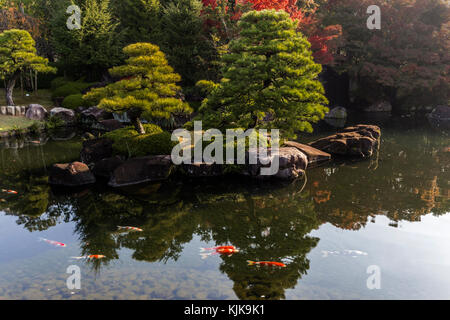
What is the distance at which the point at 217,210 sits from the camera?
35.9 ft

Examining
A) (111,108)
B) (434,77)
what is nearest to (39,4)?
(111,108)

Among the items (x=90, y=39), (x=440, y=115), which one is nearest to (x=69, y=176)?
(x=90, y=39)

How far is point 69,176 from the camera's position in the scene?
523 inches

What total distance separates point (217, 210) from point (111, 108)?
20.6 feet

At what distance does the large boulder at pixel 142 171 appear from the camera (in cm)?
1341

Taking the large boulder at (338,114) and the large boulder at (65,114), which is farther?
the large boulder at (338,114)

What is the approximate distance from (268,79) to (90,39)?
22.0 meters

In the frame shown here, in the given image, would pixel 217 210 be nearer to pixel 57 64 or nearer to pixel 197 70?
pixel 197 70

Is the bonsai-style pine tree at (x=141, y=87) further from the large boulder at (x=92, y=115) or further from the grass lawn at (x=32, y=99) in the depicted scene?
the grass lawn at (x=32, y=99)

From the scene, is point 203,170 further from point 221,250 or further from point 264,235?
point 221,250

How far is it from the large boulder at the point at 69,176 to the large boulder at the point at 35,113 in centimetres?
1358

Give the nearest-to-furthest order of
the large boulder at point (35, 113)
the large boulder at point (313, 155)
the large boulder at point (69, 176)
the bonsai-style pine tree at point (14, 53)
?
the large boulder at point (69, 176) → the large boulder at point (313, 155) → the bonsai-style pine tree at point (14, 53) → the large boulder at point (35, 113)

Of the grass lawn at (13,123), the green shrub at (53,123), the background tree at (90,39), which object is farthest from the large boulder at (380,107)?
the grass lawn at (13,123)

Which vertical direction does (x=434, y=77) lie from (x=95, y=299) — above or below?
above
